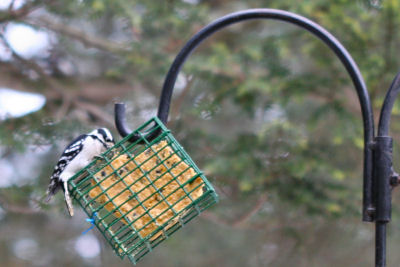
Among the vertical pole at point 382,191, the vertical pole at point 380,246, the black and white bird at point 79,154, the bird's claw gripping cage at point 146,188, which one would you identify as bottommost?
the vertical pole at point 380,246

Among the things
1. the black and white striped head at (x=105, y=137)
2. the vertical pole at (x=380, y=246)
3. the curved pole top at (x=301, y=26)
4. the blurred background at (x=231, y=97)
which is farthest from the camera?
the blurred background at (x=231, y=97)

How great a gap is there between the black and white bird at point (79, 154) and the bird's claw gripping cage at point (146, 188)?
16 centimetres

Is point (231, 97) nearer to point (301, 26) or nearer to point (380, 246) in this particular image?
point (301, 26)

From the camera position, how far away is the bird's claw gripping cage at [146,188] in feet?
8.02

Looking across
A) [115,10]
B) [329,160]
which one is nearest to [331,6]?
[329,160]

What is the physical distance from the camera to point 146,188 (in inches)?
98.7

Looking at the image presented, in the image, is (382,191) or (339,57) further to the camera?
(339,57)

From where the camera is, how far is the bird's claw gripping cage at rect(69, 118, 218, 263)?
2445 mm

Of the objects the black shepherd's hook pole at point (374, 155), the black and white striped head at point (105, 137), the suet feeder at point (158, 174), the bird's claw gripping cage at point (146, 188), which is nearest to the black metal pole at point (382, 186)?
the black shepherd's hook pole at point (374, 155)

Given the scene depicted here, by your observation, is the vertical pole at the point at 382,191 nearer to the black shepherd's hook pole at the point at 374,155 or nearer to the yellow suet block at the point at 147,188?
the black shepherd's hook pole at the point at 374,155

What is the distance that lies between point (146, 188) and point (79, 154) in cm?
56

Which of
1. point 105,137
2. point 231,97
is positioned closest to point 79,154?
point 105,137

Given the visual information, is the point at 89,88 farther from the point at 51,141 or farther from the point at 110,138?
the point at 110,138

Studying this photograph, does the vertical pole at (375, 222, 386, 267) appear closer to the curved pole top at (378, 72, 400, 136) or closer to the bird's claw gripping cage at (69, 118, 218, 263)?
the curved pole top at (378, 72, 400, 136)
